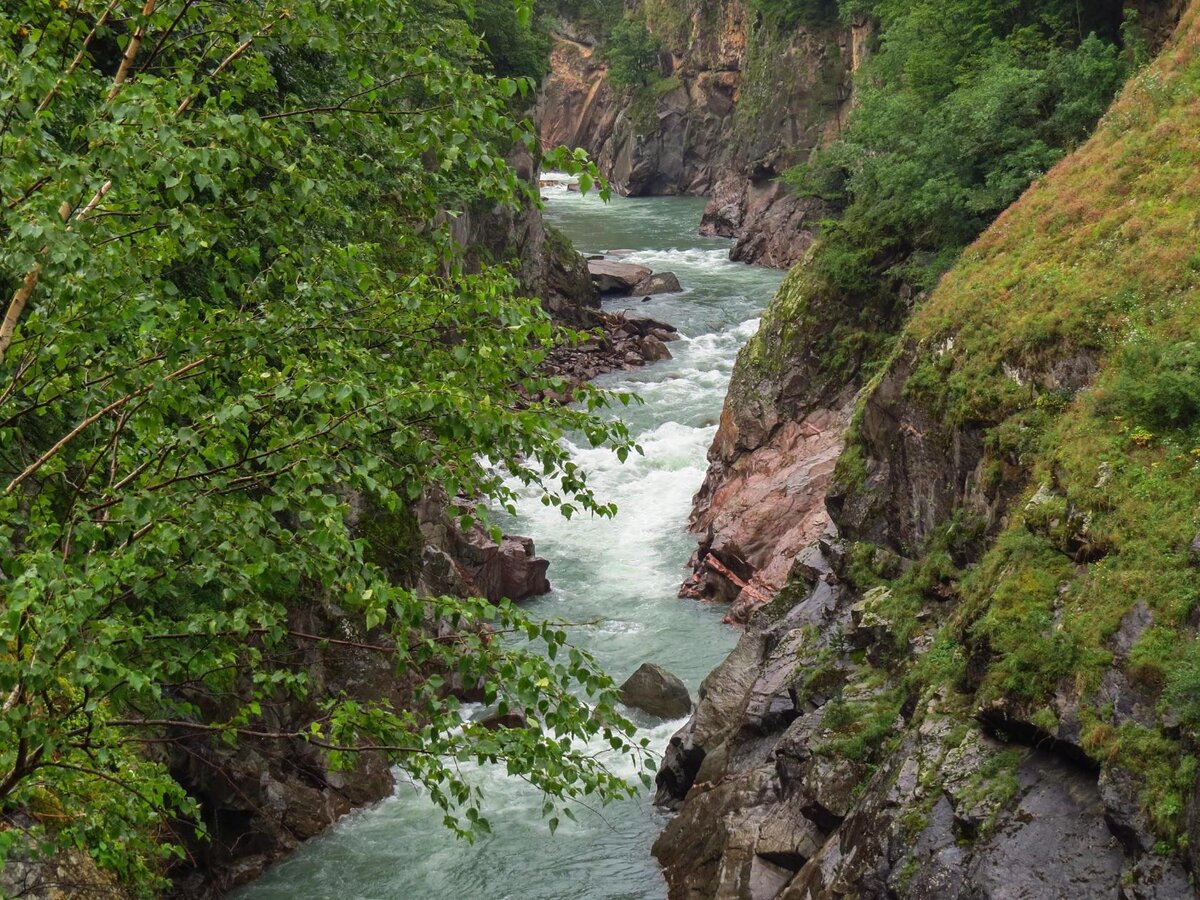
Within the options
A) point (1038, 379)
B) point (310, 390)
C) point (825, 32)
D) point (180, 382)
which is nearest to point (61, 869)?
point (180, 382)

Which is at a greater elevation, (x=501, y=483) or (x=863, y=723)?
(x=501, y=483)

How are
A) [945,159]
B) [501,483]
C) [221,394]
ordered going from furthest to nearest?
[945,159]
[501,483]
[221,394]

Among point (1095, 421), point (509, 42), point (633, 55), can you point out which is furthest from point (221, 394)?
point (633, 55)

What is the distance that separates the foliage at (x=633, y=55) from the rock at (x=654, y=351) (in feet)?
186

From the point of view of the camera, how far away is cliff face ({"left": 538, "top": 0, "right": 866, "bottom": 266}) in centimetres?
6259

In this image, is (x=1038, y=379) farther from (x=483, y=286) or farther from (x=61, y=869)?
(x=61, y=869)

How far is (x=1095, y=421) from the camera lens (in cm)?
1332

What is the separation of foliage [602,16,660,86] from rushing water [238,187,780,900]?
4702 cm

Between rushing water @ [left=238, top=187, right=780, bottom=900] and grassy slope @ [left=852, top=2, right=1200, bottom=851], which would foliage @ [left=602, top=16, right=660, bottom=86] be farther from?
grassy slope @ [left=852, top=2, right=1200, bottom=851]

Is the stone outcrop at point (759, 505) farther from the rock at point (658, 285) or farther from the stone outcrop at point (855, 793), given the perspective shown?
the rock at point (658, 285)

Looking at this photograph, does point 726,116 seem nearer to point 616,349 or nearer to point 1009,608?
point 616,349

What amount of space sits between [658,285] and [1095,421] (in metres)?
37.7

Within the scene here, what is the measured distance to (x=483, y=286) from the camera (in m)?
7.34

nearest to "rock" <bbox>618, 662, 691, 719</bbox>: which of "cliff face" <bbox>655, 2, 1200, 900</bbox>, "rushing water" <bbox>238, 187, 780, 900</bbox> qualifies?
"rushing water" <bbox>238, 187, 780, 900</bbox>
